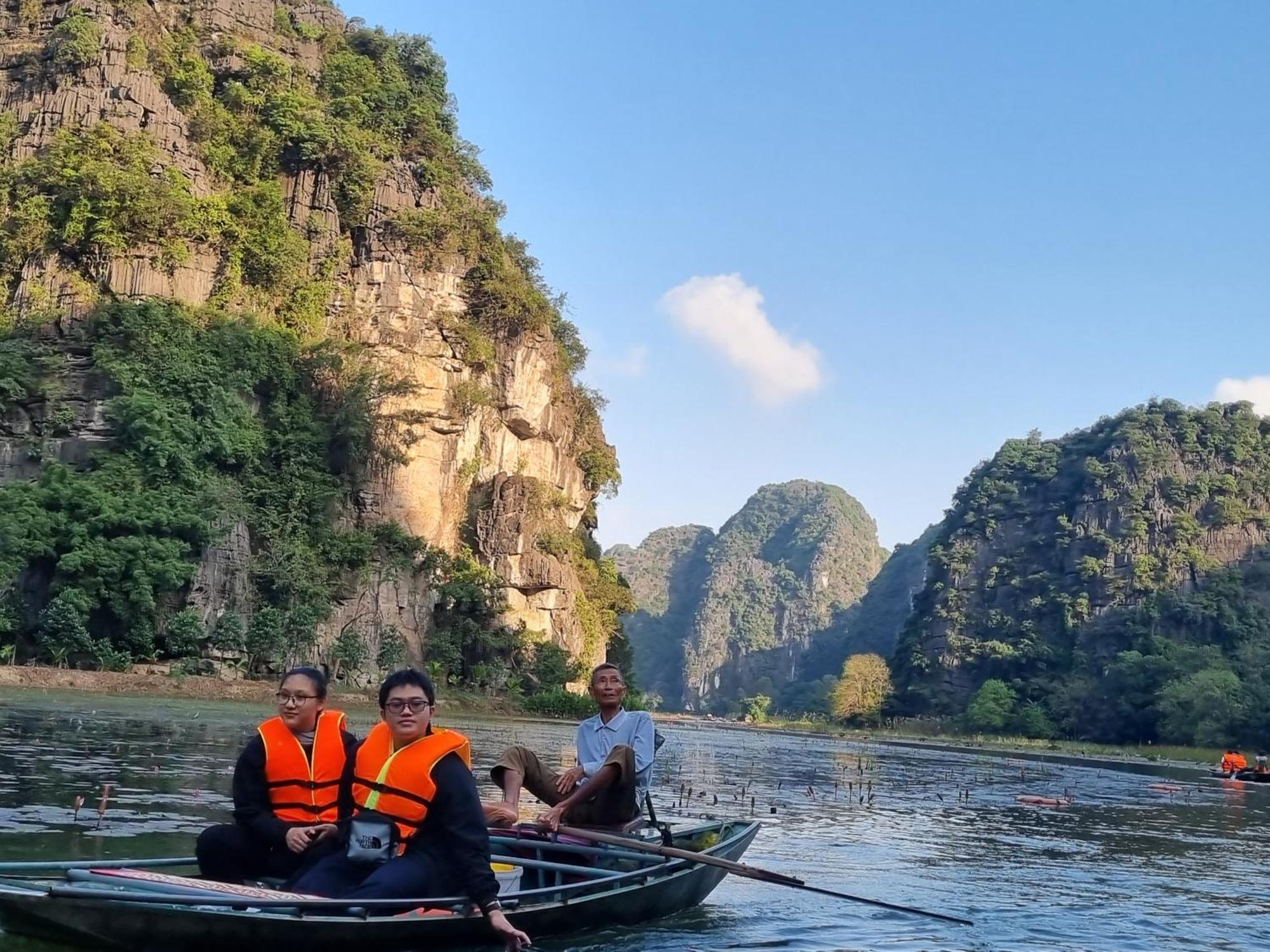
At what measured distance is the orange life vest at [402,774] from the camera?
16.8ft

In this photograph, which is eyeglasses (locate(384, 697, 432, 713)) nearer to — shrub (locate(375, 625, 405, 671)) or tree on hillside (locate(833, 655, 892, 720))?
shrub (locate(375, 625, 405, 671))

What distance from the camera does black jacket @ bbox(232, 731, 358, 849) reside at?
18.2ft

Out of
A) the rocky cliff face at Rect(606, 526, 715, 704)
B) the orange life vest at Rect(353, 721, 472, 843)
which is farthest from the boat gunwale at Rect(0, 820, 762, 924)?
the rocky cliff face at Rect(606, 526, 715, 704)

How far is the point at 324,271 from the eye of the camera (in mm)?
45250

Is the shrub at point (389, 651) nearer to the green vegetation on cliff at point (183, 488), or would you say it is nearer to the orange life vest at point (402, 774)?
the green vegetation on cliff at point (183, 488)

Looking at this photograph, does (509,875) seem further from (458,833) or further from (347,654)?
(347,654)

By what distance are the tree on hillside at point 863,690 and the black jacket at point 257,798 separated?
8437 centimetres

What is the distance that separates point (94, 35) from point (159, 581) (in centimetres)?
2055

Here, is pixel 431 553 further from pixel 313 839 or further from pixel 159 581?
pixel 313 839

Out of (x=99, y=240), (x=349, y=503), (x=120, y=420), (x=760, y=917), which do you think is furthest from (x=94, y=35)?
(x=760, y=917)

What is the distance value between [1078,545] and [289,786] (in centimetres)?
Result: 8572

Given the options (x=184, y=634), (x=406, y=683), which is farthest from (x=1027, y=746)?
(x=406, y=683)

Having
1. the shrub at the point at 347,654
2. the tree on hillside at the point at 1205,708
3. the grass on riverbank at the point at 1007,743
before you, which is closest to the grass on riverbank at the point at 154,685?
the shrub at the point at 347,654

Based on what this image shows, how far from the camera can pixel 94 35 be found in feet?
131
